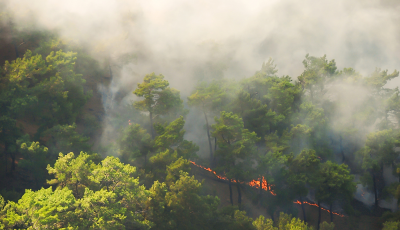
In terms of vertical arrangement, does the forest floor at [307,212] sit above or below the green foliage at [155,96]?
below

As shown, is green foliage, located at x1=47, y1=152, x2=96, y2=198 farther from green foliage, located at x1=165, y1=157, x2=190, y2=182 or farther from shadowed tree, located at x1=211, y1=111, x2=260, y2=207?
shadowed tree, located at x1=211, y1=111, x2=260, y2=207

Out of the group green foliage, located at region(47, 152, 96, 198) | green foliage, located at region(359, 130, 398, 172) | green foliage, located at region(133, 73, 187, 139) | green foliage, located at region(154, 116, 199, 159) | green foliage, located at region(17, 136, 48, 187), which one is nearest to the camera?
green foliage, located at region(47, 152, 96, 198)

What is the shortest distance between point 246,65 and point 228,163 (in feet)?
126

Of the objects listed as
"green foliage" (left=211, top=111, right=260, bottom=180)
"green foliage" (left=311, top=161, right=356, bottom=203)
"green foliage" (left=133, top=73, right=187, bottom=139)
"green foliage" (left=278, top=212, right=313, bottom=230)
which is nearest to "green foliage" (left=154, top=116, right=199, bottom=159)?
"green foliage" (left=211, top=111, right=260, bottom=180)

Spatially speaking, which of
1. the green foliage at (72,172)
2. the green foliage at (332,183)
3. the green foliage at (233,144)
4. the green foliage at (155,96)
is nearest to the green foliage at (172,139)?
the green foliage at (233,144)

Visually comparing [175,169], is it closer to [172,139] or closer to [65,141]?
[172,139]

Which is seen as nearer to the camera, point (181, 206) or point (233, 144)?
point (181, 206)

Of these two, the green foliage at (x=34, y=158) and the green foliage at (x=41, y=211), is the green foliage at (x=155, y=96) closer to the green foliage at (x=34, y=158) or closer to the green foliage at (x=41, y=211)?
the green foliage at (x=34, y=158)

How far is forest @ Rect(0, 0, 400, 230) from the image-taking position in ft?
61.5

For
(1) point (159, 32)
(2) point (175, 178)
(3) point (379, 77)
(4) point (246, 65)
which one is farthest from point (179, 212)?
(4) point (246, 65)

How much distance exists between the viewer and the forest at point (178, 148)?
18734mm

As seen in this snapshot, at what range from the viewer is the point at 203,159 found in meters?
40.4

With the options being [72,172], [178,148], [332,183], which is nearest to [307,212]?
[332,183]

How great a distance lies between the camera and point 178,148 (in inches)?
1203
